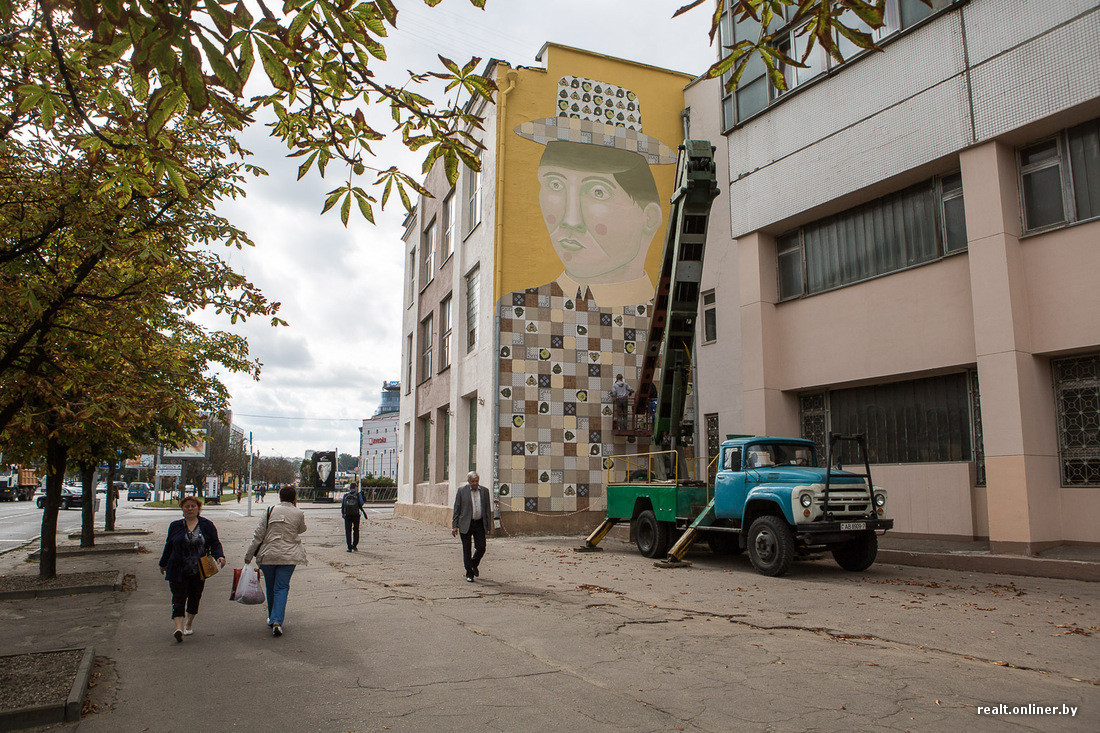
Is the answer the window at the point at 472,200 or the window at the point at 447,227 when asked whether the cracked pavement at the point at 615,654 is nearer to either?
the window at the point at 472,200

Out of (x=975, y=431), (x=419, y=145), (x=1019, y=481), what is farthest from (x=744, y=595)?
(x=419, y=145)

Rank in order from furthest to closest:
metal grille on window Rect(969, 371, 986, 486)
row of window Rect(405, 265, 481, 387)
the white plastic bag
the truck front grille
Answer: row of window Rect(405, 265, 481, 387)
metal grille on window Rect(969, 371, 986, 486)
the truck front grille
the white plastic bag

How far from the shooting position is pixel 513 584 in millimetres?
11398

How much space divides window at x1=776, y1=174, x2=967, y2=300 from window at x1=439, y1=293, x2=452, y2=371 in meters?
12.6

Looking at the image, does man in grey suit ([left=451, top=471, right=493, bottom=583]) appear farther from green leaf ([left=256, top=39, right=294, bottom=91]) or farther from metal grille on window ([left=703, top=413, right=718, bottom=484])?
metal grille on window ([left=703, top=413, right=718, bottom=484])

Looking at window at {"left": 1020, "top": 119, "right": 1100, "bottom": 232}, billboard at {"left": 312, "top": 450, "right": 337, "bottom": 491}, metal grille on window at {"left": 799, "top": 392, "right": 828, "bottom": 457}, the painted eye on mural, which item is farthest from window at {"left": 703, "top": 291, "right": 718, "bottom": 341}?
billboard at {"left": 312, "top": 450, "right": 337, "bottom": 491}

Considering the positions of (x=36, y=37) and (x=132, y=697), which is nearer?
(x=132, y=697)

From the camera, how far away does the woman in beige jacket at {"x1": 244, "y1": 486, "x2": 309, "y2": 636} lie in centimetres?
812

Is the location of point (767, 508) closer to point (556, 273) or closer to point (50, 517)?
point (556, 273)

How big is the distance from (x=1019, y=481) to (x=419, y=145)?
11251 mm

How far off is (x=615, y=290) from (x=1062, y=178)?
11.4m

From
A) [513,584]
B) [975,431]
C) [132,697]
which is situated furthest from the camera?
[975,431]

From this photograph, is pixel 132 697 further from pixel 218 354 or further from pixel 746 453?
pixel 218 354

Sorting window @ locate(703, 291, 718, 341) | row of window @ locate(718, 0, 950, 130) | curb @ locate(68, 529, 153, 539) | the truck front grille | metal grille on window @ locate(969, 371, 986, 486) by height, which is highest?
row of window @ locate(718, 0, 950, 130)
